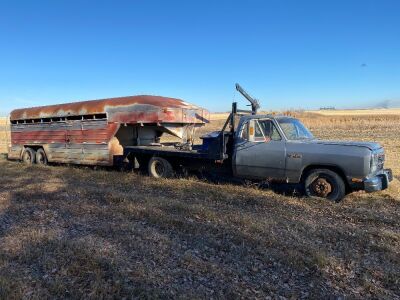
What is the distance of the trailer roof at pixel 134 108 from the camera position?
12250 millimetres

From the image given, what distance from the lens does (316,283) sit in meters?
4.53

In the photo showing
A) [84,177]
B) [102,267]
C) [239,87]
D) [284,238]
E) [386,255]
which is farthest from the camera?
[84,177]

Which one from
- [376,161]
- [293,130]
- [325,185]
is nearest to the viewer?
[376,161]

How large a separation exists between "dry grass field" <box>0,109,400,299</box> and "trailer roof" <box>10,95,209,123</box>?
11.9 ft

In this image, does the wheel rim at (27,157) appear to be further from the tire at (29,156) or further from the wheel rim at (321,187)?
the wheel rim at (321,187)

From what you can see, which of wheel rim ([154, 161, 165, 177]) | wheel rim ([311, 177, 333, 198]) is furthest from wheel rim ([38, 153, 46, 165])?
wheel rim ([311, 177, 333, 198])

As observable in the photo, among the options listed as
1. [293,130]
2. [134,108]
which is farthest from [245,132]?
[134,108]

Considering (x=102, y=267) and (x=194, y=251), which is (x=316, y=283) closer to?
(x=194, y=251)

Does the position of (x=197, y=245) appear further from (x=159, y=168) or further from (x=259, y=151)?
(x=159, y=168)

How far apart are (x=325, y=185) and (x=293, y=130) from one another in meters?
1.60

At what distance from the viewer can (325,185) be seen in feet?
28.6

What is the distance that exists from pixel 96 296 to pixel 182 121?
8928mm

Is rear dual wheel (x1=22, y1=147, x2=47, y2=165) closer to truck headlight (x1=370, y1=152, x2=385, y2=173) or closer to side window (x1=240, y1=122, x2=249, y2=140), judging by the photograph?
side window (x1=240, y1=122, x2=249, y2=140)

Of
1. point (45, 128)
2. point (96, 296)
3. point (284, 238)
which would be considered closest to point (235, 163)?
point (284, 238)
